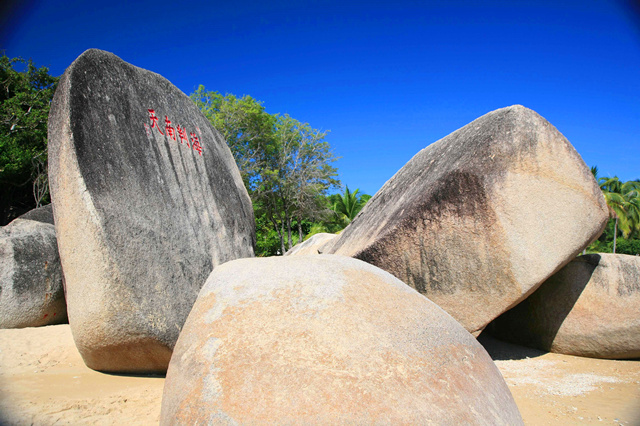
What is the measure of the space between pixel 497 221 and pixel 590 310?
1602 mm

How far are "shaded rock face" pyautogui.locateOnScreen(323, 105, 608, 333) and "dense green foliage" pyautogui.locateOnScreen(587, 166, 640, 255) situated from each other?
21.8 metres

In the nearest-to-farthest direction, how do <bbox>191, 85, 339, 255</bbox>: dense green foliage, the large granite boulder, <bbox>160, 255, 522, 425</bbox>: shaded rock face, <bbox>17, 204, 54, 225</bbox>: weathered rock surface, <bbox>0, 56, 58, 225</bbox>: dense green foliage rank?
1. <bbox>160, 255, 522, 425</bbox>: shaded rock face
2. the large granite boulder
3. <bbox>17, 204, 54, 225</bbox>: weathered rock surface
4. <bbox>0, 56, 58, 225</bbox>: dense green foliage
5. <bbox>191, 85, 339, 255</bbox>: dense green foliage

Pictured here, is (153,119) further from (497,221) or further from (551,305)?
(551,305)

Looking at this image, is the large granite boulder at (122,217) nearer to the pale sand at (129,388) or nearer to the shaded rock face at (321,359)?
the pale sand at (129,388)

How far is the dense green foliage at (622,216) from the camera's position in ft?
77.1

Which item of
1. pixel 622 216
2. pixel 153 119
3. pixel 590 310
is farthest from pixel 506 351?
pixel 622 216

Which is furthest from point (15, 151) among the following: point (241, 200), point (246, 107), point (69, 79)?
point (69, 79)

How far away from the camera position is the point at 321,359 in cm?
176

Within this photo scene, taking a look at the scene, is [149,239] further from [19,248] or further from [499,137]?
[499,137]

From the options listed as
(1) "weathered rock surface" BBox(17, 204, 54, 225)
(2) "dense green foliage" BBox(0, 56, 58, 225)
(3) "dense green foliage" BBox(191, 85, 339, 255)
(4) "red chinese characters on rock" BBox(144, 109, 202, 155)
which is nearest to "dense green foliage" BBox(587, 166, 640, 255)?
(3) "dense green foliage" BBox(191, 85, 339, 255)

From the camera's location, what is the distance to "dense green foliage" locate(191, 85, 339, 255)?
62.2 feet

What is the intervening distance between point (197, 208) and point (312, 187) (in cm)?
1633

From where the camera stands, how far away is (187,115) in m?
4.59

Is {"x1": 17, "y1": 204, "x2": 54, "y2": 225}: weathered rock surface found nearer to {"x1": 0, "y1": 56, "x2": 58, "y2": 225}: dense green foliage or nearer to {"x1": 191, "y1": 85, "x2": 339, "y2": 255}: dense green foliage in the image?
{"x1": 0, "y1": 56, "x2": 58, "y2": 225}: dense green foliage
